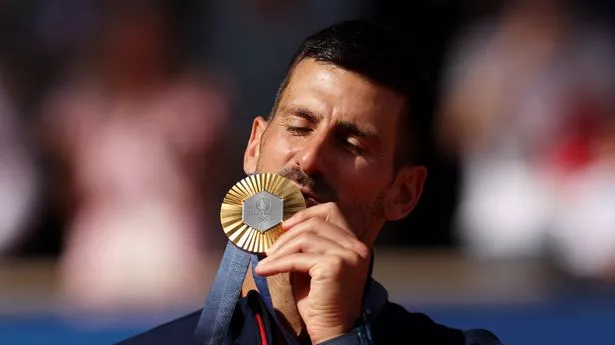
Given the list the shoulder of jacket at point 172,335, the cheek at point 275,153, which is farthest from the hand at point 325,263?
the shoulder of jacket at point 172,335

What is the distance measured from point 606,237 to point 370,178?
3193mm

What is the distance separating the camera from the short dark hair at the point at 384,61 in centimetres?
307

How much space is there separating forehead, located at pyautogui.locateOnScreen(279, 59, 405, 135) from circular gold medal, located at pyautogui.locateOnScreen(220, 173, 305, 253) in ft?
0.93

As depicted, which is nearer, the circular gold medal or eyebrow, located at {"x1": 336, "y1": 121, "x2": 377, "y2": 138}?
the circular gold medal

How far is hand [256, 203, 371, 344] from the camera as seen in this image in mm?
2672

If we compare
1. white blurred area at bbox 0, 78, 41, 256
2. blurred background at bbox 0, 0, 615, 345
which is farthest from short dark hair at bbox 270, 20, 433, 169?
white blurred area at bbox 0, 78, 41, 256

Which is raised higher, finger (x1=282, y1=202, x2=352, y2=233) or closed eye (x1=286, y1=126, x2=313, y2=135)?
closed eye (x1=286, y1=126, x2=313, y2=135)

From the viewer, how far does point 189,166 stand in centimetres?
620

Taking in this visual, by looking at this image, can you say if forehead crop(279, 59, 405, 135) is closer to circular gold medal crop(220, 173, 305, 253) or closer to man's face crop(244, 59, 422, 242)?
man's face crop(244, 59, 422, 242)

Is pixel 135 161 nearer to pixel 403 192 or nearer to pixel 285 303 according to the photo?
pixel 403 192

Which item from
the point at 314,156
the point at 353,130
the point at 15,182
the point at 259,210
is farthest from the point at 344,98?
the point at 15,182

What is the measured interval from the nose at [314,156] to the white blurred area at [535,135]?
329cm

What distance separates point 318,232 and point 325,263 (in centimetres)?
6

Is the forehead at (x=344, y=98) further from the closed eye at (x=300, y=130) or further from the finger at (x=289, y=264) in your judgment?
the finger at (x=289, y=264)
